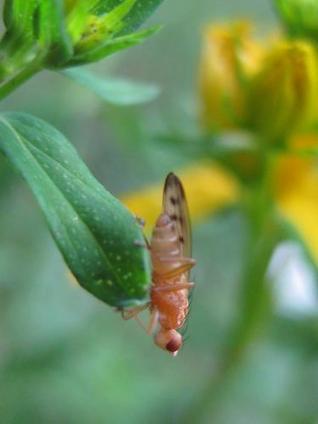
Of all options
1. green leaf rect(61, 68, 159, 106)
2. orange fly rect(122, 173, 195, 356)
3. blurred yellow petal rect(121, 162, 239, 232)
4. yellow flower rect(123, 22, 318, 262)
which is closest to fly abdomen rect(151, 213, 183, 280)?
orange fly rect(122, 173, 195, 356)

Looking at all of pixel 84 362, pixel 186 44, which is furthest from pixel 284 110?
pixel 186 44

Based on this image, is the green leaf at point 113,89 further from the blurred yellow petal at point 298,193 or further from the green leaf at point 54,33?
the blurred yellow petal at point 298,193

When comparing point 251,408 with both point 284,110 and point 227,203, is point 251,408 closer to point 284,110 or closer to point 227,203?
point 227,203

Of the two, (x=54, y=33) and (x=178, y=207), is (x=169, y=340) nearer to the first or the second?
(x=178, y=207)

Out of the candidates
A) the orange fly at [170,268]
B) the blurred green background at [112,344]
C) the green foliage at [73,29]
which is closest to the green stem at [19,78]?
the green foliage at [73,29]

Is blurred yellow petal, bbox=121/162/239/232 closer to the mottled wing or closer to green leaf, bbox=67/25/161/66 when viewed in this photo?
the mottled wing
